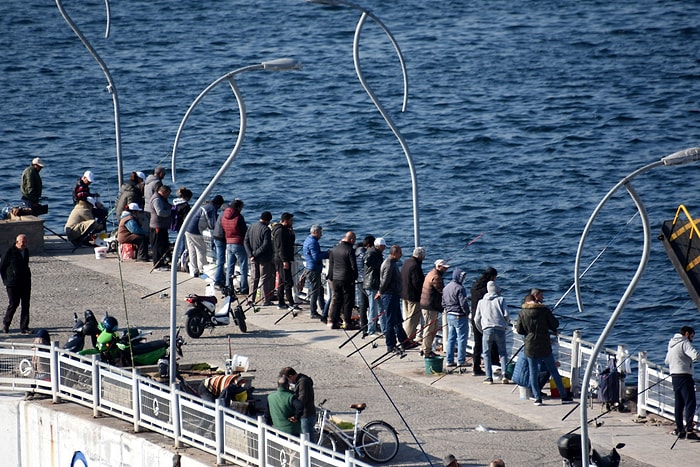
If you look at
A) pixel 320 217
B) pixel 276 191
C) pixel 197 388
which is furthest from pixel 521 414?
pixel 276 191

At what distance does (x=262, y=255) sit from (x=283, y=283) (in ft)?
1.96

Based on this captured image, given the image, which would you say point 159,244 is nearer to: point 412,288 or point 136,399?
point 412,288

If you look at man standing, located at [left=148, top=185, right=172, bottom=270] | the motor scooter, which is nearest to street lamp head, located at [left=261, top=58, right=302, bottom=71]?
the motor scooter

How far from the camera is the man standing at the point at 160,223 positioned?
27750 millimetres

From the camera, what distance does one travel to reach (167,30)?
79.3 m

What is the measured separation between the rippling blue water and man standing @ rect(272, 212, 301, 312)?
8.85 m

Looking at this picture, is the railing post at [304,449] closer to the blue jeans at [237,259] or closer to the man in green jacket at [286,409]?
the man in green jacket at [286,409]

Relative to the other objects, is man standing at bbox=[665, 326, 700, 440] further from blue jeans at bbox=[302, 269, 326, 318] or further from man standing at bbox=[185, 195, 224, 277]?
man standing at bbox=[185, 195, 224, 277]

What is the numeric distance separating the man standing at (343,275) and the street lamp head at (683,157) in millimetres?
8426

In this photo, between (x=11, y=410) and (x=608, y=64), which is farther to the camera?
(x=608, y=64)

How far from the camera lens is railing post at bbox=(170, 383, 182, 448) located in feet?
62.3

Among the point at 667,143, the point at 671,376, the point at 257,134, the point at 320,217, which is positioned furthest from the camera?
the point at 257,134

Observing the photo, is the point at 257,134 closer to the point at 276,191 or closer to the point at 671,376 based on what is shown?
the point at 276,191

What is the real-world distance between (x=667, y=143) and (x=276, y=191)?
45.3 feet
